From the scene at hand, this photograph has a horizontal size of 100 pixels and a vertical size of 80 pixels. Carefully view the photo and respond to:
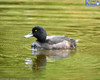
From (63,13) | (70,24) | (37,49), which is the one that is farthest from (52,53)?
(63,13)

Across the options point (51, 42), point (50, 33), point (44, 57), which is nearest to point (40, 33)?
point (51, 42)

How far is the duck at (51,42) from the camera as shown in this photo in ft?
41.1

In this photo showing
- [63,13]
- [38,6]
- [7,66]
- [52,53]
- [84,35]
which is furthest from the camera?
[38,6]

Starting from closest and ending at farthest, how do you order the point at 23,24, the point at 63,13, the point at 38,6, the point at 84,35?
the point at 84,35, the point at 23,24, the point at 63,13, the point at 38,6

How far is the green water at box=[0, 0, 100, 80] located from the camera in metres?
9.36

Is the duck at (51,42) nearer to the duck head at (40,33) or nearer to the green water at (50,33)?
the duck head at (40,33)

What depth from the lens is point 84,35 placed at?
1384 cm

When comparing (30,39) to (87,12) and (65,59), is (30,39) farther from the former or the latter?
(87,12)

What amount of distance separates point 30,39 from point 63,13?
4.43 m

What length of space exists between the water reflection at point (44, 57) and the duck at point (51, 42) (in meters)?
0.28

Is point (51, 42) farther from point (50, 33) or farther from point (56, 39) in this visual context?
point (50, 33)

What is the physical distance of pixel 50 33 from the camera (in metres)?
14.3

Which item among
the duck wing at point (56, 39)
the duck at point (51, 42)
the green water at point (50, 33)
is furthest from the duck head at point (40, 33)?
the green water at point (50, 33)

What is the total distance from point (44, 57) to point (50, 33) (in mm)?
3064
